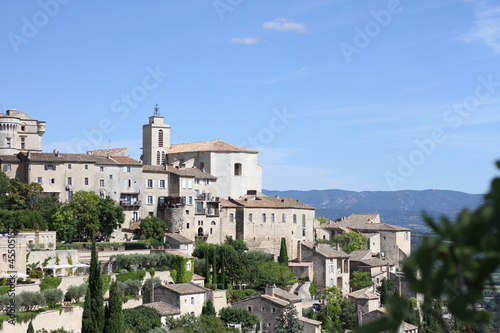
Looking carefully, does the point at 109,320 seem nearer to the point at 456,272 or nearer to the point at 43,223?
the point at 43,223

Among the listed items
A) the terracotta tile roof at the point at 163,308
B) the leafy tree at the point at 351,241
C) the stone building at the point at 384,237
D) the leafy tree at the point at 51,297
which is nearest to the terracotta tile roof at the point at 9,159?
the terracotta tile roof at the point at 163,308

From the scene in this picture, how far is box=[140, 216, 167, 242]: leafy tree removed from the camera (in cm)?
5594

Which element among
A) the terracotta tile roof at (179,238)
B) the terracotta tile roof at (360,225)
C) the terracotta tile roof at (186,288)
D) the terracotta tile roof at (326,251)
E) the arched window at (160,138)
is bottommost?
the terracotta tile roof at (186,288)

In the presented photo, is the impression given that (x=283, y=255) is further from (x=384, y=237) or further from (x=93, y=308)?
(x=93, y=308)

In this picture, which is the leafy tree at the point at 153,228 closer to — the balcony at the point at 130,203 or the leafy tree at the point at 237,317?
the balcony at the point at 130,203

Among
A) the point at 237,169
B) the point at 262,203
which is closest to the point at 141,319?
the point at 262,203

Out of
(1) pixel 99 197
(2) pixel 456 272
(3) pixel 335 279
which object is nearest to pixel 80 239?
(1) pixel 99 197

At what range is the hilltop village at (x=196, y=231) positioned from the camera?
47.8 m

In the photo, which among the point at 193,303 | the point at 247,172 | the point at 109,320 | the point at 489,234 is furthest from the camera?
the point at 247,172

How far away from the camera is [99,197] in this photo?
55094 millimetres

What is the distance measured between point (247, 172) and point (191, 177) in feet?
29.3

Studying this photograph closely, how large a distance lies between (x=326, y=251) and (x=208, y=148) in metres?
14.0

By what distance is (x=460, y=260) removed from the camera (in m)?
3.23

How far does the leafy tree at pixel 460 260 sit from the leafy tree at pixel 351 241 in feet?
219
